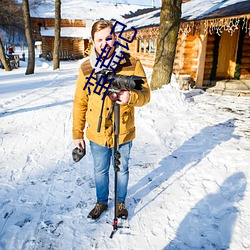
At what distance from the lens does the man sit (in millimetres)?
1858

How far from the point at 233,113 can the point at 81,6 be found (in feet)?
115

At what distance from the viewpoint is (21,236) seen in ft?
7.28

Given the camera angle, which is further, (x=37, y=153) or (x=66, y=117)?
(x=66, y=117)

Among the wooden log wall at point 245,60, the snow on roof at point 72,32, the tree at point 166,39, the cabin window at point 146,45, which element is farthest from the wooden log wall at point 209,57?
the snow on roof at point 72,32

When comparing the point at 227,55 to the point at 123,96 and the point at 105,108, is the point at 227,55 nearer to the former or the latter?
the point at 105,108

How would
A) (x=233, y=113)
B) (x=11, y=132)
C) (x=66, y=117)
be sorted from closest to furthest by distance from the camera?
(x=11, y=132) → (x=66, y=117) → (x=233, y=113)

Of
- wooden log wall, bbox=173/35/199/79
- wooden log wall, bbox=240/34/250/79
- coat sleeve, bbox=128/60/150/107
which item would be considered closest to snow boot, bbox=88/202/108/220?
coat sleeve, bbox=128/60/150/107

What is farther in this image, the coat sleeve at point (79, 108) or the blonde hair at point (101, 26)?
the coat sleeve at point (79, 108)

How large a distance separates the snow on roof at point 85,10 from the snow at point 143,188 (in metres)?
30.1

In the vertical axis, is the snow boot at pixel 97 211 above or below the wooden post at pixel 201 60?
below

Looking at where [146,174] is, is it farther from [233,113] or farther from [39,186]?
[233,113]

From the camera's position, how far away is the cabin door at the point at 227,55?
1093 centimetres

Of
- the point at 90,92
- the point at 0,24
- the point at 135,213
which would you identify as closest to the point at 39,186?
A: the point at 135,213

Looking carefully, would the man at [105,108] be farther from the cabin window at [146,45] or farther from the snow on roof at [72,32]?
the snow on roof at [72,32]
